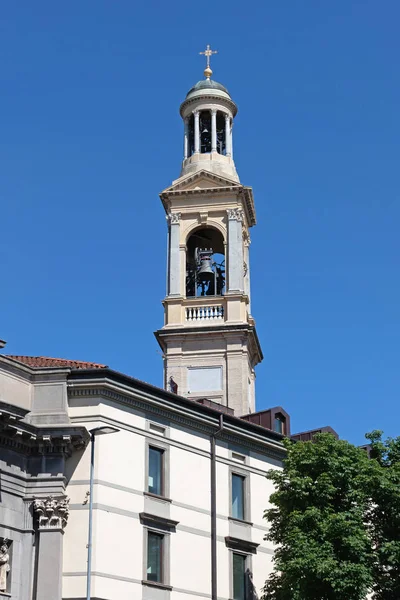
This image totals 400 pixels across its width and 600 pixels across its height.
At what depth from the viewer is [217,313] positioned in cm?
6594

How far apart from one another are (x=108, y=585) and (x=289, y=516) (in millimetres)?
7432

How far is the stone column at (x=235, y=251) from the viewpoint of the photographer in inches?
2613

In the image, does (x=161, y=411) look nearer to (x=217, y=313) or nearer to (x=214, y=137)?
(x=217, y=313)

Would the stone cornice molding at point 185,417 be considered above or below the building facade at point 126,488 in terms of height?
above

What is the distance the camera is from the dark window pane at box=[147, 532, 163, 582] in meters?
42.3

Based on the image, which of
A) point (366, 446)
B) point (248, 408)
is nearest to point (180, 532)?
point (366, 446)

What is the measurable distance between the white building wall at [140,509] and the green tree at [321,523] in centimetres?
226

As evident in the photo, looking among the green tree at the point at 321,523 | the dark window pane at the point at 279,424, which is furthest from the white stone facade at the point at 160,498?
the dark window pane at the point at 279,424

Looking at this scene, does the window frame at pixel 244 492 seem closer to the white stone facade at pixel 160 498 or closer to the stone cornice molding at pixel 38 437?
the white stone facade at pixel 160 498

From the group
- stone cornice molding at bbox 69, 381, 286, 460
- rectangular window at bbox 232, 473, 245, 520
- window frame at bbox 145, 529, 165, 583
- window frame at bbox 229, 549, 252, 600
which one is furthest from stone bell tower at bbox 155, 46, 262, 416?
window frame at bbox 145, 529, 165, 583

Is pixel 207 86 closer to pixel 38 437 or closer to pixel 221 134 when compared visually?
pixel 221 134

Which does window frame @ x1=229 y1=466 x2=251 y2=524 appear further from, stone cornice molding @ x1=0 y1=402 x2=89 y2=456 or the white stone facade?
stone cornice molding @ x1=0 y1=402 x2=89 y2=456

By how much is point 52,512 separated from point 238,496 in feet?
32.5

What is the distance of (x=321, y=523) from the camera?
41594mm
